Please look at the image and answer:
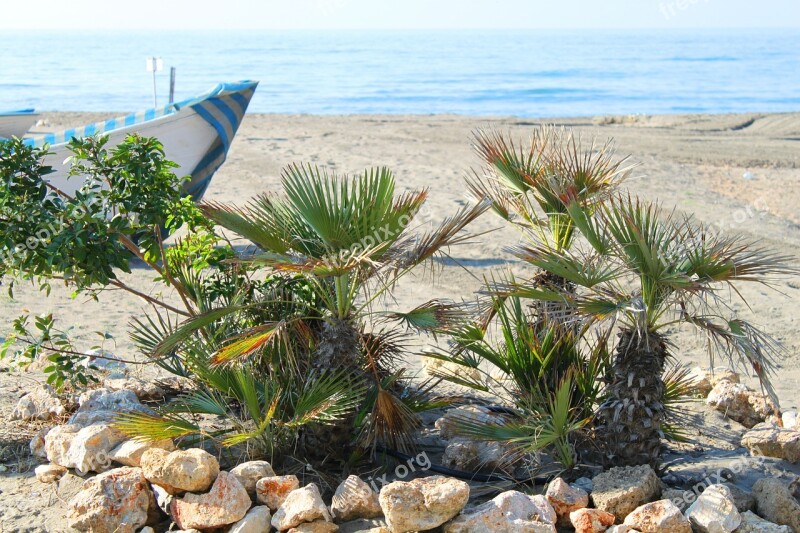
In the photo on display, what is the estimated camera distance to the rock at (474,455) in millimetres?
4051

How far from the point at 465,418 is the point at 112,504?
164 centimetres

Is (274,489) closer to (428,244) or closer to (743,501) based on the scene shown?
(428,244)

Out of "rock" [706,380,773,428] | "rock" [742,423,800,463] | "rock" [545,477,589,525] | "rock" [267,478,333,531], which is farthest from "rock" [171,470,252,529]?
"rock" [706,380,773,428]

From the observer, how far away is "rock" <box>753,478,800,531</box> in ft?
11.6

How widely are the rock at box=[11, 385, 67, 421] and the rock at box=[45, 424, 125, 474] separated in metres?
0.56

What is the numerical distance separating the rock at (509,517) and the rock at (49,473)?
6.18 ft

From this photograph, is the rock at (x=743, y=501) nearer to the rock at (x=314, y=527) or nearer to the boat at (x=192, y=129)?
the rock at (x=314, y=527)

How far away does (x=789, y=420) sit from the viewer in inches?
189

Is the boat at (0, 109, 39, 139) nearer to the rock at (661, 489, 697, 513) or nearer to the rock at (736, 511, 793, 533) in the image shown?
the rock at (661, 489, 697, 513)

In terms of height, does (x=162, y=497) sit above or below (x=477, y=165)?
below

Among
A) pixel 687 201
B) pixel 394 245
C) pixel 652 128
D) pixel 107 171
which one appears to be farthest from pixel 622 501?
pixel 652 128

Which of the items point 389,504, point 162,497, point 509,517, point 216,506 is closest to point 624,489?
point 509,517

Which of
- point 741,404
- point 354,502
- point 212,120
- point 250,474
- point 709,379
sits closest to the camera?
point 354,502

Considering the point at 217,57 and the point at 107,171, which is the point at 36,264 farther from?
the point at 217,57
